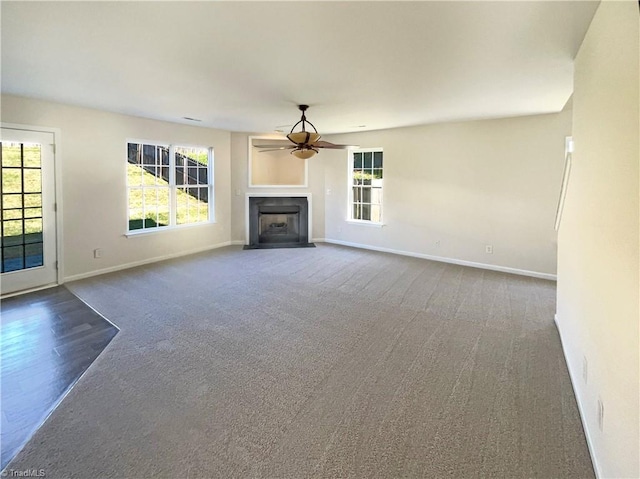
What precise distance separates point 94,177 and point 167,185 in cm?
137

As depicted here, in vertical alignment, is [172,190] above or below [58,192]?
above

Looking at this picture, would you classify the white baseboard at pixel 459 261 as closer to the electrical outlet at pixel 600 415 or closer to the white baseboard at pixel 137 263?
the white baseboard at pixel 137 263

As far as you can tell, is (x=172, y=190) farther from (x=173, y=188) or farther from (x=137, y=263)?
(x=137, y=263)

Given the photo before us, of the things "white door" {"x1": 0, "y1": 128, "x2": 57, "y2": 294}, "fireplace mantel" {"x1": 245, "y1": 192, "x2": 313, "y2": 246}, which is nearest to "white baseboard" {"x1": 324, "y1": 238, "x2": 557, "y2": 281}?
"fireplace mantel" {"x1": 245, "y1": 192, "x2": 313, "y2": 246}

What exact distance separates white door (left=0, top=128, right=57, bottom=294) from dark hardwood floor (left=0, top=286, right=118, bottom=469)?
1.13ft

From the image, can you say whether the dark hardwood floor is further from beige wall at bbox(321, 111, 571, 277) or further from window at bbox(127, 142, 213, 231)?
beige wall at bbox(321, 111, 571, 277)

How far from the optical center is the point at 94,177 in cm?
520


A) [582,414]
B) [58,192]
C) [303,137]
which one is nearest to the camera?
[582,414]

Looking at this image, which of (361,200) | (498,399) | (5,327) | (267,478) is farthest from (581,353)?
(361,200)

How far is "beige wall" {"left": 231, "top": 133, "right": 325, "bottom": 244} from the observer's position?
7.55m

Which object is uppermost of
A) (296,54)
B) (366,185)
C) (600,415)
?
(296,54)

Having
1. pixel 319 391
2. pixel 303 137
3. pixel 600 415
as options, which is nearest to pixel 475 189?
pixel 303 137

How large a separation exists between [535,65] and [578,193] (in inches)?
52.2

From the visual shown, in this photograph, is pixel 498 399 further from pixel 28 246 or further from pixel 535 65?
pixel 28 246
